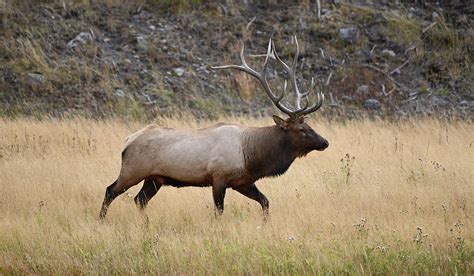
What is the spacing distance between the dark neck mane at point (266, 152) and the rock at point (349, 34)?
36.9 ft

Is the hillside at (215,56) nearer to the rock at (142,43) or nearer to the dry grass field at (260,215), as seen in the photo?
the rock at (142,43)

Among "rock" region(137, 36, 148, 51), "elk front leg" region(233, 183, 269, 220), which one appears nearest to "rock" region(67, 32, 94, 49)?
"rock" region(137, 36, 148, 51)

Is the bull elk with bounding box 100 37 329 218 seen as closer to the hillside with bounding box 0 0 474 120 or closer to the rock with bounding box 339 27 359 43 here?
the hillside with bounding box 0 0 474 120

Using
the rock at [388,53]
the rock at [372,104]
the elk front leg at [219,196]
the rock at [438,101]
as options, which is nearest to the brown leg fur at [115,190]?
the elk front leg at [219,196]

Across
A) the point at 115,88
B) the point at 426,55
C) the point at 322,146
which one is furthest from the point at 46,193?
the point at 426,55

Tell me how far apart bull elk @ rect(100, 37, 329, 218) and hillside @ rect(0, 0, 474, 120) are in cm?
697

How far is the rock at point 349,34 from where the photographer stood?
19234 millimetres

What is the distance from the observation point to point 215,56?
60.9ft

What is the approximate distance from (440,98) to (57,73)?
31.6ft

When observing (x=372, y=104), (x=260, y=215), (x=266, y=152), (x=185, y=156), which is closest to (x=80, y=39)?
(x=372, y=104)

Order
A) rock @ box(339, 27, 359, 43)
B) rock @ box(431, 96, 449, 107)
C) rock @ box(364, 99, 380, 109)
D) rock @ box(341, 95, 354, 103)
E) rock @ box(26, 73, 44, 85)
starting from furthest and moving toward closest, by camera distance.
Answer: rock @ box(339, 27, 359, 43) → rock @ box(341, 95, 354, 103) → rock @ box(364, 99, 380, 109) → rock @ box(431, 96, 449, 107) → rock @ box(26, 73, 44, 85)

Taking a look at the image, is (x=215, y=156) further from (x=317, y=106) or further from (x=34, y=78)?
(x=34, y=78)

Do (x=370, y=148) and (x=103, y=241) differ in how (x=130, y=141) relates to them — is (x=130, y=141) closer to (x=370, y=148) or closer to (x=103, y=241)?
(x=103, y=241)

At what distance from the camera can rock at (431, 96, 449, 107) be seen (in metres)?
16.8
